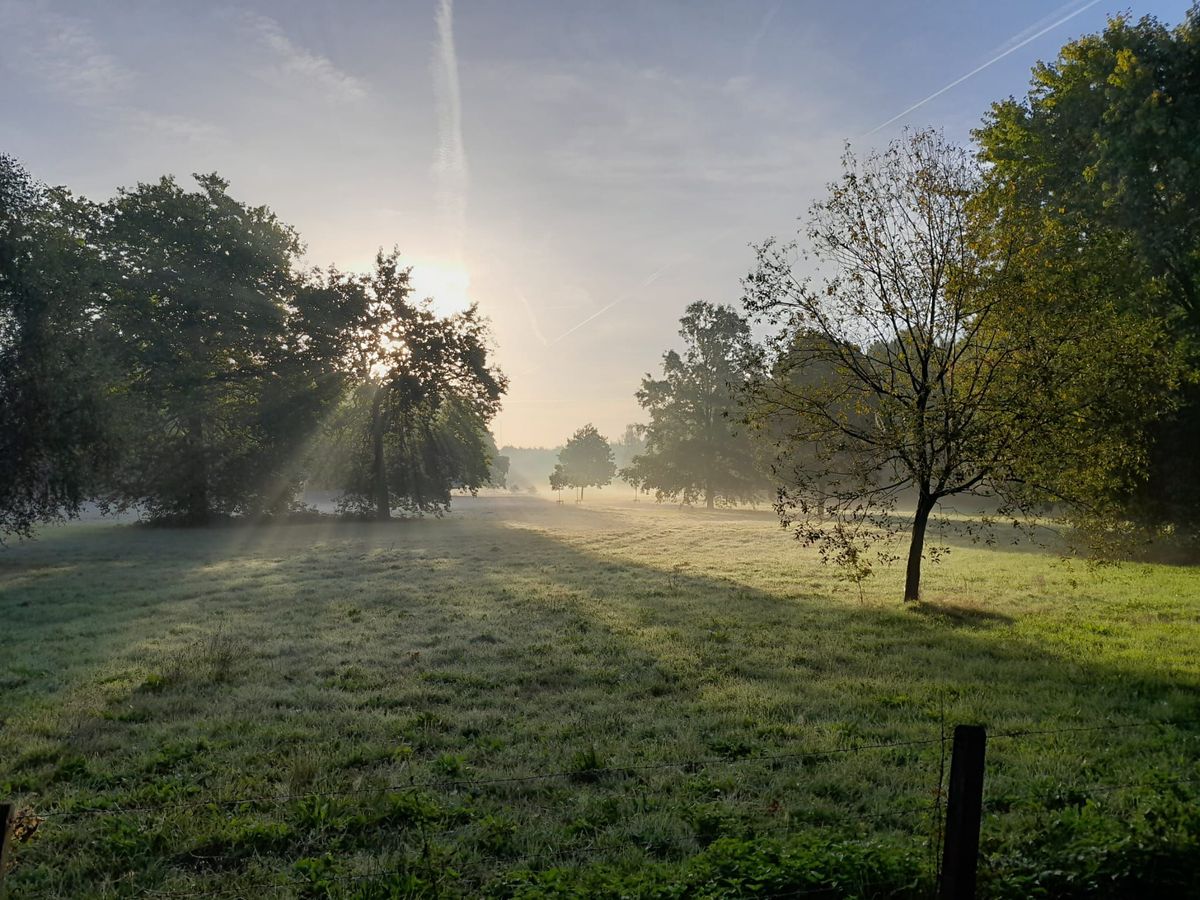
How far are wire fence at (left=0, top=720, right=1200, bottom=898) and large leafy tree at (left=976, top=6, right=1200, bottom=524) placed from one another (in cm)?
1465

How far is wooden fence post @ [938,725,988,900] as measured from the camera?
435cm

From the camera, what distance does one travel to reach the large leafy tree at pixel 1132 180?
68.2ft

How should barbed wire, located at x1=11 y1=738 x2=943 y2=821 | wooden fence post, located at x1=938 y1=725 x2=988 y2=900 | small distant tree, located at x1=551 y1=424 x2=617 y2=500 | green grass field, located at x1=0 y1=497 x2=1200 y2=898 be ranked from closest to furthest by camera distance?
wooden fence post, located at x1=938 y1=725 x2=988 y2=900
green grass field, located at x1=0 y1=497 x2=1200 y2=898
barbed wire, located at x1=11 y1=738 x2=943 y2=821
small distant tree, located at x1=551 y1=424 x2=617 y2=500

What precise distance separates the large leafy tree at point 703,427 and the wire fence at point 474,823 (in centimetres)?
6190

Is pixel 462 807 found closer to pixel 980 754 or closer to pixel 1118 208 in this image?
pixel 980 754

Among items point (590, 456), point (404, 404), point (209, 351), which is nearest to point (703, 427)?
point (404, 404)

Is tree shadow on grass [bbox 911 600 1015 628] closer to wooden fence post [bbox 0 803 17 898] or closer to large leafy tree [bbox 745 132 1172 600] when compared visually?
large leafy tree [bbox 745 132 1172 600]

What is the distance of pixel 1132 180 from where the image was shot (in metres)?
21.9

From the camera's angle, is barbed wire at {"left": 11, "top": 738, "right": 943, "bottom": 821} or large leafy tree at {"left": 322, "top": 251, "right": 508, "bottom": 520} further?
large leafy tree at {"left": 322, "top": 251, "right": 508, "bottom": 520}

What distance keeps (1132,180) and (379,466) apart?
45.5 metres

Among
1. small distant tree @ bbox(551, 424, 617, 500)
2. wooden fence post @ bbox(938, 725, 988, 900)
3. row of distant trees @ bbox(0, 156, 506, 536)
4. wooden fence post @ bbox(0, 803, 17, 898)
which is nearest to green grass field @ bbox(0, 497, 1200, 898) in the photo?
wooden fence post @ bbox(938, 725, 988, 900)

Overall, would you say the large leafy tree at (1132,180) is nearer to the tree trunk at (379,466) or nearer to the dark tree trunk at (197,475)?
the tree trunk at (379,466)

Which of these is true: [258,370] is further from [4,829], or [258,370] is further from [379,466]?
[4,829]

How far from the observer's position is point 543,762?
7.83 meters
